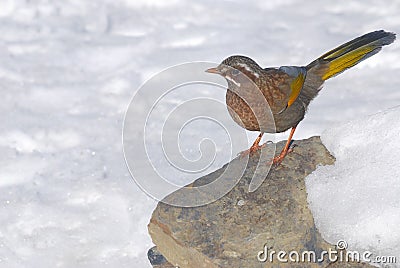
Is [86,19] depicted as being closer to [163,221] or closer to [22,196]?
[22,196]

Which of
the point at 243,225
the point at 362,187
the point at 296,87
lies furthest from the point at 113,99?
the point at 362,187

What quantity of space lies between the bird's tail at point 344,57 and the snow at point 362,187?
328 mm

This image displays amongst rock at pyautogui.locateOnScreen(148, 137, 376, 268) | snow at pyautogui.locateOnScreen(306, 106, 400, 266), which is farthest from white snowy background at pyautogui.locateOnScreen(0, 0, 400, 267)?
rock at pyautogui.locateOnScreen(148, 137, 376, 268)

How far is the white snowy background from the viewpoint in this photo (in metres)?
4.89

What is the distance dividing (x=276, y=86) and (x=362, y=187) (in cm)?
70

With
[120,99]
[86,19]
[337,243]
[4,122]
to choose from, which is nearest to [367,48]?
[337,243]

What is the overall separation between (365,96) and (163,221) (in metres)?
2.76

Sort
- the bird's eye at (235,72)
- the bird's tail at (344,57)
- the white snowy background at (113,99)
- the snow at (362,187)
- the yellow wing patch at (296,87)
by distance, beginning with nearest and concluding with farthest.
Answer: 1. the snow at (362,187)
2. the bird's eye at (235,72)
3. the yellow wing patch at (296,87)
4. the bird's tail at (344,57)
5. the white snowy background at (113,99)

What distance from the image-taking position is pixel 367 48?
4.34 meters

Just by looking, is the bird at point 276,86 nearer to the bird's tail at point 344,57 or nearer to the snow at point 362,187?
the bird's tail at point 344,57

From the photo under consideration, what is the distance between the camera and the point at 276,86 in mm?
4023

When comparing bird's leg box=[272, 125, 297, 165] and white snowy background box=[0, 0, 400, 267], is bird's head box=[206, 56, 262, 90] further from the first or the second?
white snowy background box=[0, 0, 400, 267]

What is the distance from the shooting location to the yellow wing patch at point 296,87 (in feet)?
13.4

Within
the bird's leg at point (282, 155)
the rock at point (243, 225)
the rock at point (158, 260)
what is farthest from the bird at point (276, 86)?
the rock at point (158, 260)
